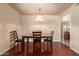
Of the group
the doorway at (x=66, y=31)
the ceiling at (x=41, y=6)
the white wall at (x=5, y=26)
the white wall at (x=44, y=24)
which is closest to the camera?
the white wall at (x=5, y=26)

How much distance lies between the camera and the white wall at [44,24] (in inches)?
370


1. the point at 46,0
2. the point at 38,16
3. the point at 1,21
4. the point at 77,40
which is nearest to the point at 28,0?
the point at 46,0

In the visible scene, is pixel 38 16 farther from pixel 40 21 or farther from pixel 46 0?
pixel 46 0

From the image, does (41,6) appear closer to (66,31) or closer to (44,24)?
(66,31)

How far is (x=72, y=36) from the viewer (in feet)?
19.3

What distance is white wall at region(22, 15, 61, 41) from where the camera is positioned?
9406 millimetres

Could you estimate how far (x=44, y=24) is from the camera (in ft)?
30.8

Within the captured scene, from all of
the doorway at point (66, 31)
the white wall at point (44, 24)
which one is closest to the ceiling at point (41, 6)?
the doorway at point (66, 31)

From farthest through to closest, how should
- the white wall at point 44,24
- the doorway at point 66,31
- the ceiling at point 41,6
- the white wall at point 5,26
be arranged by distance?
the white wall at point 44,24, the doorway at point 66,31, the ceiling at point 41,6, the white wall at point 5,26

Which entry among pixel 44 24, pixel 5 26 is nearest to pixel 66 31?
pixel 44 24

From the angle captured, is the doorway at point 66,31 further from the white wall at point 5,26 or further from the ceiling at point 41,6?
the white wall at point 5,26

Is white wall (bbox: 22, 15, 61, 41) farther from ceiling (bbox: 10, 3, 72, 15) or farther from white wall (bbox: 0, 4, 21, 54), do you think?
white wall (bbox: 0, 4, 21, 54)

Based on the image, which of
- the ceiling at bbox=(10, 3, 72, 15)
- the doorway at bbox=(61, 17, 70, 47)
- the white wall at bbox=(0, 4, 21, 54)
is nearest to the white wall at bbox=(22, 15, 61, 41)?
the doorway at bbox=(61, 17, 70, 47)

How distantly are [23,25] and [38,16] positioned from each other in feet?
4.14
